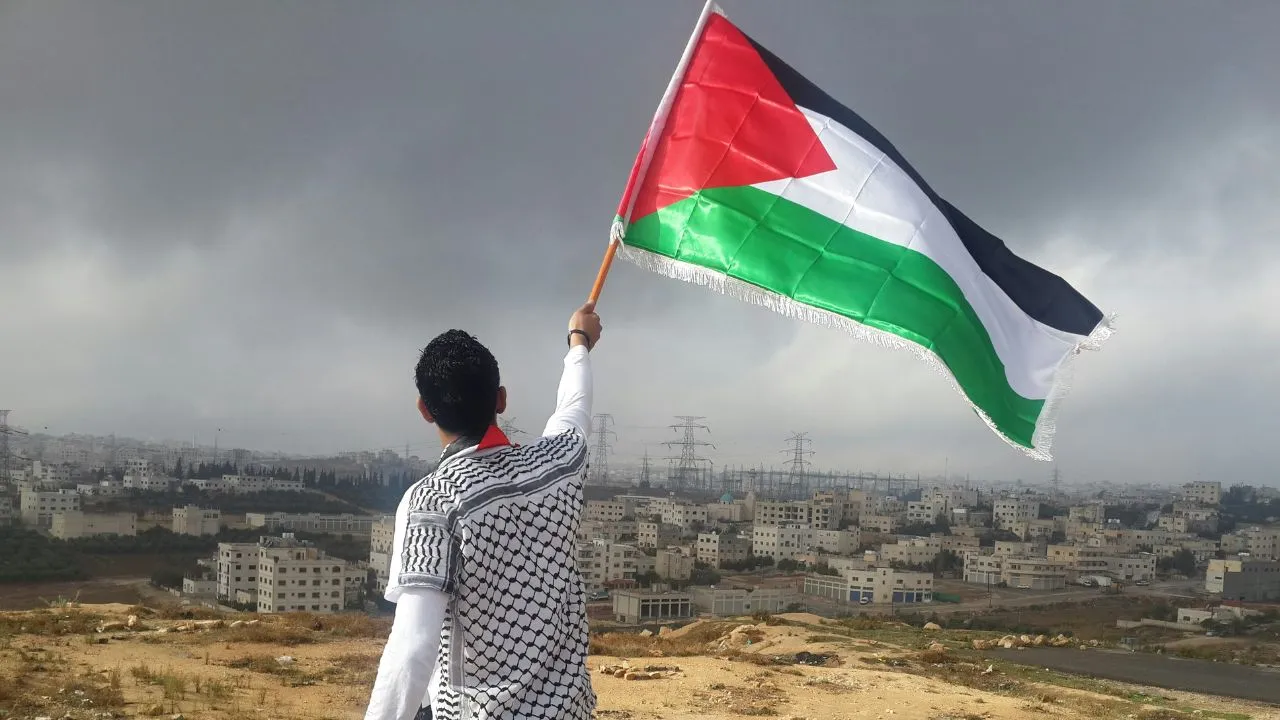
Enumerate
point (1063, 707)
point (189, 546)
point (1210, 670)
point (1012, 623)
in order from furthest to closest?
point (189, 546) → point (1012, 623) → point (1210, 670) → point (1063, 707)

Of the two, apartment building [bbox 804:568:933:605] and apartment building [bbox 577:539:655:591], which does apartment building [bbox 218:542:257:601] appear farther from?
apartment building [bbox 804:568:933:605]

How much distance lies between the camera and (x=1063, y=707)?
9.03 m

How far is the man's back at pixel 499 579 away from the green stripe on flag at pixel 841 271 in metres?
2.00

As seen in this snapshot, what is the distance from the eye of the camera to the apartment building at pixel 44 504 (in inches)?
1560

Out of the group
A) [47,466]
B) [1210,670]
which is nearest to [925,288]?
[1210,670]

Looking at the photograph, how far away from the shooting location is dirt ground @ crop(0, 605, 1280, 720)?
7098 mm

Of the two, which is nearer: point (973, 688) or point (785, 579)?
point (973, 688)

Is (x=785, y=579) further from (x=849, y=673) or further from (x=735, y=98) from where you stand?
Answer: (x=735, y=98)

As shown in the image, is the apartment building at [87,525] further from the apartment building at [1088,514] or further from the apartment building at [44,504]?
the apartment building at [1088,514]

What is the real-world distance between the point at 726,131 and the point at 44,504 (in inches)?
1825

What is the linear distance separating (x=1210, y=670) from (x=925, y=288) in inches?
528

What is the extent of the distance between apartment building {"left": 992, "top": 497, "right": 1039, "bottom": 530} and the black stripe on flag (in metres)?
97.4

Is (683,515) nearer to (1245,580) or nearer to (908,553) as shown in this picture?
(908,553)

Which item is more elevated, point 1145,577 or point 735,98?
point 735,98
